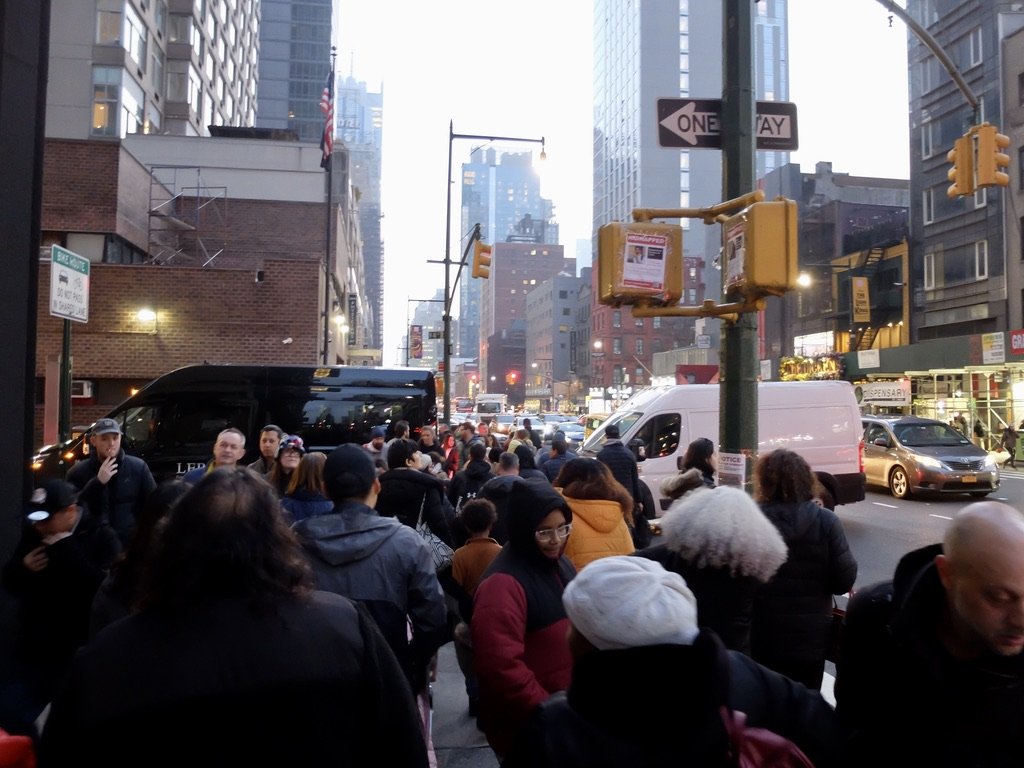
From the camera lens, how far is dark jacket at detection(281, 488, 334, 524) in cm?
455

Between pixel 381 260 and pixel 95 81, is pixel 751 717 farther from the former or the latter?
pixel 381 260

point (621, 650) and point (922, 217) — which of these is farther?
point (922, 217)

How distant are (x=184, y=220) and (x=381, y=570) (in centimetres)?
3055

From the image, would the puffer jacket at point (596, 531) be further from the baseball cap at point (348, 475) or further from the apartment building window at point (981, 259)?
the apartment building window at point (981, 259)

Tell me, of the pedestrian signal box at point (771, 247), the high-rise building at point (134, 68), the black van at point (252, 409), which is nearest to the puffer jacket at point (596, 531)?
the pedestrian signal box at point (771, 247)

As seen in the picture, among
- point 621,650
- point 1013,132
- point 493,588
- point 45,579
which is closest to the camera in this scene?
point 621,650

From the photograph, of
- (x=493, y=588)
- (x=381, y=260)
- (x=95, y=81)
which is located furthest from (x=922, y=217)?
(x=381, y=260)


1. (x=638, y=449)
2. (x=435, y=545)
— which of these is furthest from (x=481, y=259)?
(x=435, y=545)

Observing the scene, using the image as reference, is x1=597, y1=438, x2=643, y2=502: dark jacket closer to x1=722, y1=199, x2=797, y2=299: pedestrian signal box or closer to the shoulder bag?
the shoulder bag

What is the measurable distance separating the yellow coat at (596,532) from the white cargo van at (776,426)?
9.62 m

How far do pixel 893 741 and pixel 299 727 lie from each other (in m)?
1.43

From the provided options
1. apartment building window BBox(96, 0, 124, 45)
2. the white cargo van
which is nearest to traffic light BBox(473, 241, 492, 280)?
the white cargo van

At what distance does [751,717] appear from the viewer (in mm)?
1922

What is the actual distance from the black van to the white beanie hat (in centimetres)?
1123
